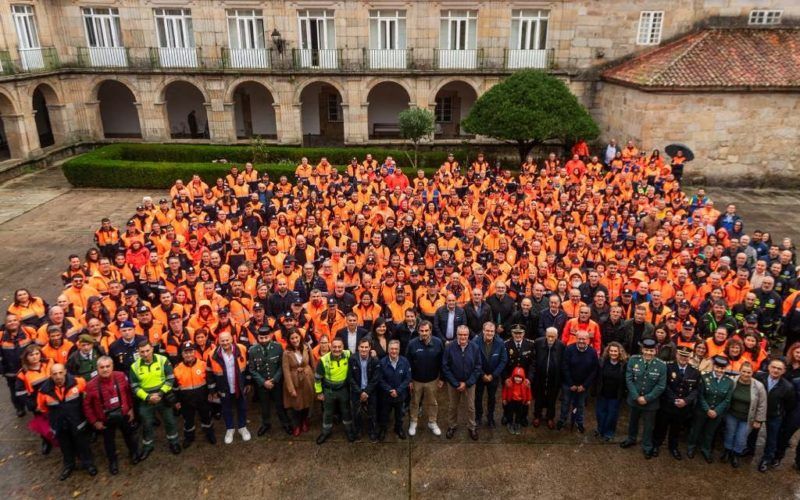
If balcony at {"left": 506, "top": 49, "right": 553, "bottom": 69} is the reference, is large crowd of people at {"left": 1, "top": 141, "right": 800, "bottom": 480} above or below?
below

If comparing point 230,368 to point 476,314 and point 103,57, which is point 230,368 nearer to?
point 476,314

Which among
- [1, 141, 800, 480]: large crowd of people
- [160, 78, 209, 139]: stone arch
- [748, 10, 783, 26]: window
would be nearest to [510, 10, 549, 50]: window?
[748, 10, 783, 26]: window

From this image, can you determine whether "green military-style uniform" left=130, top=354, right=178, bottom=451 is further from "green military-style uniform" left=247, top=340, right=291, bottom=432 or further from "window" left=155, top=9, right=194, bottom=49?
"window" left=155, top=9, right=194, bottom=49

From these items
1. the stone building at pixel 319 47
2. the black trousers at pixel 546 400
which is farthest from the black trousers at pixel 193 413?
the stone building at pixel 319 47

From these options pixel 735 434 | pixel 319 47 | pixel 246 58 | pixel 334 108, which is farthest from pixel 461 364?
pixel 334 108

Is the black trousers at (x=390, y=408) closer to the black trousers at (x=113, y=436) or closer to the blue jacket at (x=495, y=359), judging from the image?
the blue jacket at (x=495, y=359)

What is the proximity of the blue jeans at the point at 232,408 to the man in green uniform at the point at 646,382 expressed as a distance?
16.9 ft

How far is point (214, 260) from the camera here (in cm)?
985

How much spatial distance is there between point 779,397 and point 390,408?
4920 millimetres

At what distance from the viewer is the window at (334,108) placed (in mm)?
27547

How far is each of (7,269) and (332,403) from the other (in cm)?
1057

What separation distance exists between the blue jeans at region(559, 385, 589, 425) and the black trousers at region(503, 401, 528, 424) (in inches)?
20.9

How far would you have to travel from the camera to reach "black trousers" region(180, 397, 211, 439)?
726cm

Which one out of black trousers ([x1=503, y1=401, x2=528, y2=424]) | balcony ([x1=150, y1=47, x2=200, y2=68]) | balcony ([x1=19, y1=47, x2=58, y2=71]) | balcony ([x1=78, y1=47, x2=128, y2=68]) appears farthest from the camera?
balcony ([x1=78, y1=47, x2=128, y2=68])
